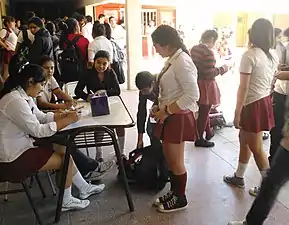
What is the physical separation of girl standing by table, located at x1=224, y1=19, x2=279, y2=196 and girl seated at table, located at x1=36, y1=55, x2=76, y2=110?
134 cm

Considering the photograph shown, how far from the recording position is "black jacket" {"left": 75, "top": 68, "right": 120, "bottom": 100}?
321 centimetres

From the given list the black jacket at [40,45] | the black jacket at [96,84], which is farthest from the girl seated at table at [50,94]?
the black jacket at [40,45]

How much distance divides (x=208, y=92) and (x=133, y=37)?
3175mm

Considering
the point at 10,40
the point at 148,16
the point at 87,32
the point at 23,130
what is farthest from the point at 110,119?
the point at 148,16

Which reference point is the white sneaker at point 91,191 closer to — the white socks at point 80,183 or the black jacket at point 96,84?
the white socks at point 80,183

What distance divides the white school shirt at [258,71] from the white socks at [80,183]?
1303 millimetres

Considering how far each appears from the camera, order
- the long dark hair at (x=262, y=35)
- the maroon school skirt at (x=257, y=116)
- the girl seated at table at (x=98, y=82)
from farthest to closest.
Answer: the girl seated at table at (x=98, y=82), the maroon school skirt at (x=257, y=116), the long dark hair at (x=262, y=35)

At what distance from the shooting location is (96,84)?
3213mm

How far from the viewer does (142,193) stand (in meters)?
2.81

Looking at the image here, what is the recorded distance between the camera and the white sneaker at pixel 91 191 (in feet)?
8.92

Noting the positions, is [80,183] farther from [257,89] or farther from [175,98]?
[257,89]

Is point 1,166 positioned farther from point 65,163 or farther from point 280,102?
point 280,102

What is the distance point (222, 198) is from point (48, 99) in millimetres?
1686

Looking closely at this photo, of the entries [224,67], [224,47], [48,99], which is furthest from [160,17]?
[48,99]
